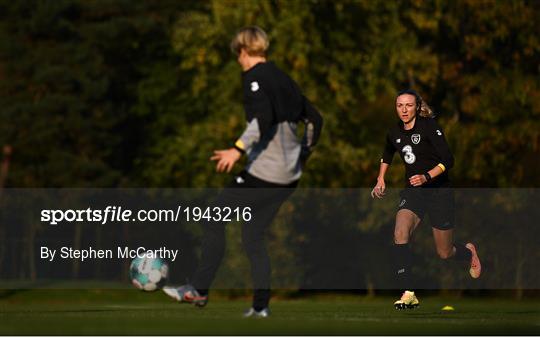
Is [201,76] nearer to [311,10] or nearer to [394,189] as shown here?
[311,10]

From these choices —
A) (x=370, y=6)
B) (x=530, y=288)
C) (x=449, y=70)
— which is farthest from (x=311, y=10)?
(x=530, y=288)

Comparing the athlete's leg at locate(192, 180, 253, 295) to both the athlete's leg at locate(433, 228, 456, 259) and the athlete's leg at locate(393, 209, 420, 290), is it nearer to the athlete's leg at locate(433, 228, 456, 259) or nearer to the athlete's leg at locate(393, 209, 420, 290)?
the athlete's leg at locate(393, 209, 420, 290)

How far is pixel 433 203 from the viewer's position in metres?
14.2

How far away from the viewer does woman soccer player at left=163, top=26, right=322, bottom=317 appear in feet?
37.5

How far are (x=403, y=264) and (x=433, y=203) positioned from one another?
2.58ft

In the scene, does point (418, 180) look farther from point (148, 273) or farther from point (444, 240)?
point (148, 273)

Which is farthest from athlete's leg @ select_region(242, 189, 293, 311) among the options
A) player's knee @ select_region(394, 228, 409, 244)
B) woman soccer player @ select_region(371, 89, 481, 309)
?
player's knee @ select_region(394, 228, 409, 244)

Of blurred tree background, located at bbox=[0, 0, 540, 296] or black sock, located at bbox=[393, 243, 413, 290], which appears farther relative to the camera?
blurred tree background, located at bbox=[0, 0, 540, 296]

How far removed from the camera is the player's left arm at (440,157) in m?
13.6

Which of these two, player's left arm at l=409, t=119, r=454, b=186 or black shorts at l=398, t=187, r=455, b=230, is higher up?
player's left arm at l=409, t=119, r=454, b=186

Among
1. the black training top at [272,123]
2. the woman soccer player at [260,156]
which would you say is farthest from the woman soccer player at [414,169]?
the black training top at [272,123]

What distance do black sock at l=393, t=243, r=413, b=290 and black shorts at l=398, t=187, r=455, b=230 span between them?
1.34 ft

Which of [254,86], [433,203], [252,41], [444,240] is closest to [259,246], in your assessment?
[254,86]

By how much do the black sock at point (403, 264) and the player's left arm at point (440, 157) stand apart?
0.78 meters
